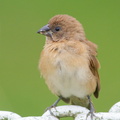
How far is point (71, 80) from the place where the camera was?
2584 millimetres

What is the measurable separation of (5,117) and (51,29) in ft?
3.32

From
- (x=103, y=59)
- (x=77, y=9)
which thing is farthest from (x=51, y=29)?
(x=77, y=9)

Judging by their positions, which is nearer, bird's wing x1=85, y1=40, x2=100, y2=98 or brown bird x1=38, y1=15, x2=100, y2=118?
brown bird x1=38, y1=15, x2=100, y2=118

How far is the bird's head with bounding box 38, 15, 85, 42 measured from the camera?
2.71 metres

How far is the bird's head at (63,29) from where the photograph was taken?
8.87 ft

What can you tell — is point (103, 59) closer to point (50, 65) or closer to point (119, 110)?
point (50, 65)

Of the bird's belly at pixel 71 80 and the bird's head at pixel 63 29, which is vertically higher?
the bird's head at pixel 63 29

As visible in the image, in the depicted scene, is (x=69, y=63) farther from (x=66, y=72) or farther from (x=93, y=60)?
(x=93, y=60)

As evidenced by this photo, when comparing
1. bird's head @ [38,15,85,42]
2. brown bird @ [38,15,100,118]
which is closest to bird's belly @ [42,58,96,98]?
brown bird @ [38,15,100,118]

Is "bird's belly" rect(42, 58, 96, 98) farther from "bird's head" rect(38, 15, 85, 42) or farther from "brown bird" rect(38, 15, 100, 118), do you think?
"bird's head" rect(38, 15, 85, 42)

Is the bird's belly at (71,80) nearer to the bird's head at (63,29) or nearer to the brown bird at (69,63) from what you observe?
the brown bird at (69,63)

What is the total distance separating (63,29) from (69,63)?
308 millimetres

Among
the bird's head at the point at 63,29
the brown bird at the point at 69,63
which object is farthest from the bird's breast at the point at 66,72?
the bird's head at the point at 63,29

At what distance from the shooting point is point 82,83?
2.64 meters
